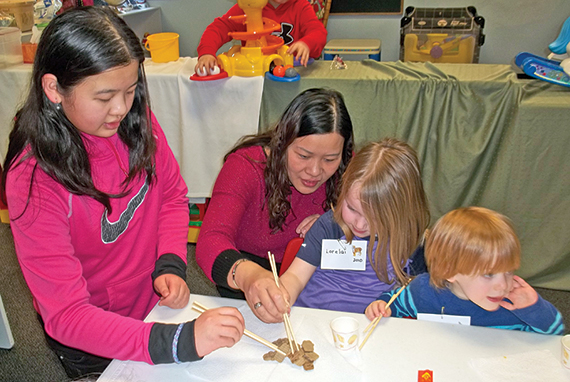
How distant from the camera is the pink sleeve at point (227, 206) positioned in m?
1.41

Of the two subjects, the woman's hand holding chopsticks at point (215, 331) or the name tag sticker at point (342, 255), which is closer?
the woman's hand holding chopsticks at point (215, 331)

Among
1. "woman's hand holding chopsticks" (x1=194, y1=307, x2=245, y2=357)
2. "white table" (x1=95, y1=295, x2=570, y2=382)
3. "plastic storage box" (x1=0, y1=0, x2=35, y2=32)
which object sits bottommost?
"white table" (x1=95, y1=295, x2=570, y2=382)

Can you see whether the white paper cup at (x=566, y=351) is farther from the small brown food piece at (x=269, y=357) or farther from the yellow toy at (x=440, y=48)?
the yellow toy at (x=440, y=48)

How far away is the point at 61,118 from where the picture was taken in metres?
1.06

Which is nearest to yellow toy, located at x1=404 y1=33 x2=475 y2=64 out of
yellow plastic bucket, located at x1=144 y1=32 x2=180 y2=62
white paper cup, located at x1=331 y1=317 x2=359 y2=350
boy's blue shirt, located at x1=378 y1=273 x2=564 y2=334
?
yellow plastic bucket, located at x1=144 y1=32 x2=180 y2=62

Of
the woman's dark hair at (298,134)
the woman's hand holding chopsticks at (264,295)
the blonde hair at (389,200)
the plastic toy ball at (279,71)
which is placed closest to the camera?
the woman's hand holding chopsticks at (264,295)

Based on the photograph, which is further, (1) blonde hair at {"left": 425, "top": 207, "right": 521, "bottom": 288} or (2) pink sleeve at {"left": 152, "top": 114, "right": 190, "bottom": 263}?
(2) pink sleeve at {"left": 152, "top": 114, "right": 190, "bottom": 263}

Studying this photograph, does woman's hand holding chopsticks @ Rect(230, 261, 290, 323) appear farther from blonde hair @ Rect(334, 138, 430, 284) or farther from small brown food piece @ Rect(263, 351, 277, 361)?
blonde hair @ Rect(334, 138, 430, 284)

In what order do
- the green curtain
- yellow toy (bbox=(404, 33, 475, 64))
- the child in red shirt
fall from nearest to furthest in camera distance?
1. the green curtain
2. the child in red shirt
3. yellow toy (bbox=(404, 33, 475, 64))

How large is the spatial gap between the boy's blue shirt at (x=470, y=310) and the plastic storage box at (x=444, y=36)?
9.21 ft

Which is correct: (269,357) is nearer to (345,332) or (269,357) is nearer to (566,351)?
(345,332)

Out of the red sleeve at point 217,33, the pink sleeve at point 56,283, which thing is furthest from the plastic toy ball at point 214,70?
the pink sleeve at point 56,283

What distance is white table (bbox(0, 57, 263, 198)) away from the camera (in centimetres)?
252

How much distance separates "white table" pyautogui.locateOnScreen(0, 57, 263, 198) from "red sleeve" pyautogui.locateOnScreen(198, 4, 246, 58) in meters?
0.14
